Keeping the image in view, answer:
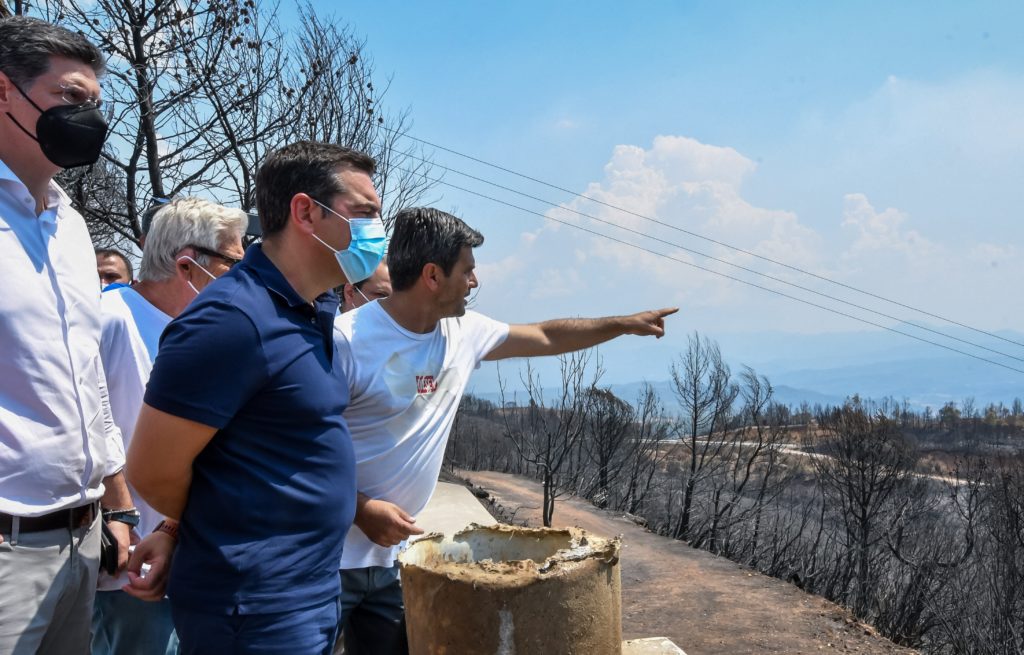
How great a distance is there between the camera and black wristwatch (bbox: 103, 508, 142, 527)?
7.60 ft

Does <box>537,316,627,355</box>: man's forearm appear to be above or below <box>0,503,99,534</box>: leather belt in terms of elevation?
above

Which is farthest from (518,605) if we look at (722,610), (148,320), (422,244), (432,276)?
(722,610)

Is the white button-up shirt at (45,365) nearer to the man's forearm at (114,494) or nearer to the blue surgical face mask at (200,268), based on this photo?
the man's forearm at (114,494)

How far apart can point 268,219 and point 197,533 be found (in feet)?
2.59

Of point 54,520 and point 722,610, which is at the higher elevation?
point 54,520

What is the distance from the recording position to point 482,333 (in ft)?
9.86

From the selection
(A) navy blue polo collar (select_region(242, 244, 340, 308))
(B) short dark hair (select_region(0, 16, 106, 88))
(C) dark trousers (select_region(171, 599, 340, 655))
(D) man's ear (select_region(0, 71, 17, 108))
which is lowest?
(C) dark trousers (select_region(171, 599, 340, 655))

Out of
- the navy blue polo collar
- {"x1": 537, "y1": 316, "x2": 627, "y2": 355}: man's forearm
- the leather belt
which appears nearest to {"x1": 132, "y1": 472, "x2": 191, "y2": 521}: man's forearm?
the leather belt

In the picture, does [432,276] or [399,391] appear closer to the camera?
[399,391]

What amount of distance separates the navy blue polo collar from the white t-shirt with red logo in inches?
23.4

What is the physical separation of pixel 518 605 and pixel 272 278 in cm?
103

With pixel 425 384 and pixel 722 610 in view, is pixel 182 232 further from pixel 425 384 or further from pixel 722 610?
pixel 722 610

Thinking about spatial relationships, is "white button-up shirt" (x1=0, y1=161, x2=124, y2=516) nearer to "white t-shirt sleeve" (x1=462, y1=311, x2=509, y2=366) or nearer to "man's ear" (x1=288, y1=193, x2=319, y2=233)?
"man's ear" (x1=288, y1=193, x2=319, y2=233)

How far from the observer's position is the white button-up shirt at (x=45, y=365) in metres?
1.83
